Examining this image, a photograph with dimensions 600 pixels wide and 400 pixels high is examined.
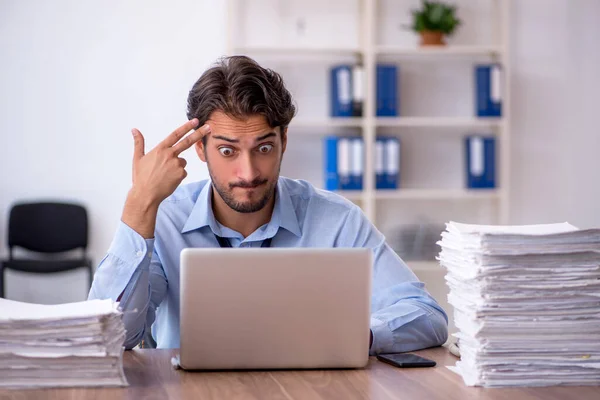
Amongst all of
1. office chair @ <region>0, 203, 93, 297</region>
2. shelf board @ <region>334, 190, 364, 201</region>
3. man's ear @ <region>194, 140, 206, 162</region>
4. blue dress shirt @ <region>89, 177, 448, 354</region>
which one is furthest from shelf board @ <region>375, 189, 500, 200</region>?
man's ear @ <region>194, 140, 206, 162</region>

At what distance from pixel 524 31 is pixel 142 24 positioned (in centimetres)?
233

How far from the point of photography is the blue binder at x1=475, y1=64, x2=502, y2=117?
179 inches

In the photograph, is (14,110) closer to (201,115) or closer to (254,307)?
(201,115)

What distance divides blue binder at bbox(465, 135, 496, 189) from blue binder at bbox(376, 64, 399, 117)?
48 centimetres

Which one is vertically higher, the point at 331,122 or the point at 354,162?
the point at 331,122

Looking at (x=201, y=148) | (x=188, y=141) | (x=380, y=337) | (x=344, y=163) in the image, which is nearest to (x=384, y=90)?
(x=344, y=163)

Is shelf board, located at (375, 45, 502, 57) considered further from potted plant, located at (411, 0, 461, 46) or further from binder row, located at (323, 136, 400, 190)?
binder row, located at (323, 136, 400, 190)

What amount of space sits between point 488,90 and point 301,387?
3.49 meters

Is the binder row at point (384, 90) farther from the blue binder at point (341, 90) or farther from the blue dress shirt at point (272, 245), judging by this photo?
the blue dress shirt at point (272, 245)

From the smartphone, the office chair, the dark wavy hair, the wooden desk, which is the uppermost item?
the dark wavy hair

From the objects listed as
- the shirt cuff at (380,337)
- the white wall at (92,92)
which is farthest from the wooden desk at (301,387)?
the white wall at (92,92)

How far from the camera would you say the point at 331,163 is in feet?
14.7

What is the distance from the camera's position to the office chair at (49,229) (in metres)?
4.57

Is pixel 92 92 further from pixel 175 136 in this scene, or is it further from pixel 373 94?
pixel 175 136
